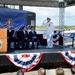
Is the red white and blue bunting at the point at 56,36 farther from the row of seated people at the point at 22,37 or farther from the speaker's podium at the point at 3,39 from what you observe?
the speaker's podium at the point at 3,39

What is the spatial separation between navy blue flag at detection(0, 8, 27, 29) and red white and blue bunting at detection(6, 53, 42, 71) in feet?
17.4

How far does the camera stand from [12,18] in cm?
1400

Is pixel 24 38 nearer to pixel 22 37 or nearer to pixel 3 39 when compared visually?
pixel 22 37

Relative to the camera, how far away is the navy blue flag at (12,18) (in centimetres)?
1341

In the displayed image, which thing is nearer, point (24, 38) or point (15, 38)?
point (24, 38)

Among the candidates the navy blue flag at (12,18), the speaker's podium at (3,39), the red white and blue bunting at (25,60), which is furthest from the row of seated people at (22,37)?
the red white and blue bunting at (25,60)

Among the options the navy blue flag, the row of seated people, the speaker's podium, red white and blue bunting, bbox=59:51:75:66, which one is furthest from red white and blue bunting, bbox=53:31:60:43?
the speaker's podium

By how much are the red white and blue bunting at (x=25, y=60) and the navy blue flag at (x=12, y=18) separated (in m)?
5.30

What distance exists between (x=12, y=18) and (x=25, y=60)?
6296 millimetres

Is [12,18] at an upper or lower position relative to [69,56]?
upper

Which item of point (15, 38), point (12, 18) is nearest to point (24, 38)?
point (15, 38)

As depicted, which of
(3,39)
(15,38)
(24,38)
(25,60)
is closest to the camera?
(25,60)

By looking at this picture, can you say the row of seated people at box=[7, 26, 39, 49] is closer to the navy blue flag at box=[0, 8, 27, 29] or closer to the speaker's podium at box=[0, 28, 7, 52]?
the navy blue flag at box=[0, 8, 27, 29]

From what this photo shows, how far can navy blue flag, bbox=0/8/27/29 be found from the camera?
13.4 meters
